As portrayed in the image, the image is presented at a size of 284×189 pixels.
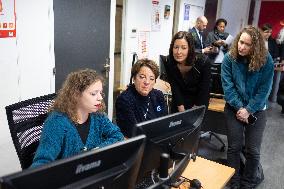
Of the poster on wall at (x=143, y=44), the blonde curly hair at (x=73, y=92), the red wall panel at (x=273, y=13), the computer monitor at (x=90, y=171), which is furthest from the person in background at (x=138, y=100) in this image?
the red wall panel at (x=273, y=13)

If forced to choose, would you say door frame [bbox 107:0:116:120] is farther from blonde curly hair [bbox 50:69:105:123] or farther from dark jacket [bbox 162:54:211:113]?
blonde curly hair [bbox 50:69:105:123]

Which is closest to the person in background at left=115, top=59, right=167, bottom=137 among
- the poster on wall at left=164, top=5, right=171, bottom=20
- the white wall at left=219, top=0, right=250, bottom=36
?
the poster on wall at left=164, top=5, right=171, bottom=20

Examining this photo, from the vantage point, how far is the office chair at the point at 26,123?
1518 millimetres

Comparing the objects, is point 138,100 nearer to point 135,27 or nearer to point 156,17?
point 135,27

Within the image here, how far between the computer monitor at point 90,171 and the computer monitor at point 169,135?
0.12m

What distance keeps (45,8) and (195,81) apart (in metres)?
1.54

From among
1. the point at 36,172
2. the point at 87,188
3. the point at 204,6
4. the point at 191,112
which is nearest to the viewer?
the point at 36,172

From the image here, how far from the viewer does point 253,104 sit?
2516 mm

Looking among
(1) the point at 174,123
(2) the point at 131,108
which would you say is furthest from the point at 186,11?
(1) the point at 174,123

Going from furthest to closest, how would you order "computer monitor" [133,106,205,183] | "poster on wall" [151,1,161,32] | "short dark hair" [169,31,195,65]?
"poster on wall" [151,1,161,32] < "short dark hair" [169,31,195,65] < "computer monitor" [133,106,205,183]

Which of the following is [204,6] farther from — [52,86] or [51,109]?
[51,109]

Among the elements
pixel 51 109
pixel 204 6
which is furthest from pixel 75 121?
pixel 204 6

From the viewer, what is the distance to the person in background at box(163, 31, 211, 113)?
2.40 m

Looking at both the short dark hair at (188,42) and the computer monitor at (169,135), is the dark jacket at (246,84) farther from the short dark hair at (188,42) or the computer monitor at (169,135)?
the computer monitor at (169,135)
